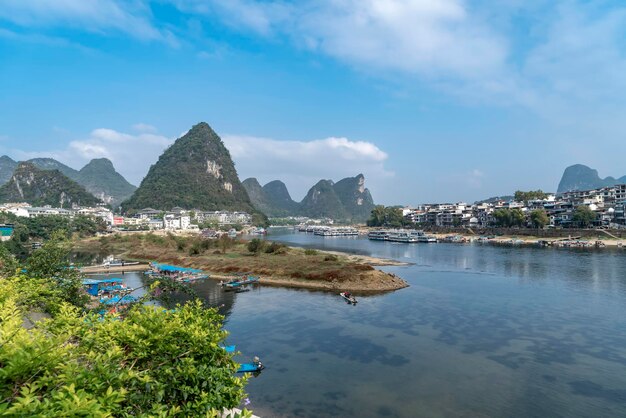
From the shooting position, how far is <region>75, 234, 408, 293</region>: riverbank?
1811 inches

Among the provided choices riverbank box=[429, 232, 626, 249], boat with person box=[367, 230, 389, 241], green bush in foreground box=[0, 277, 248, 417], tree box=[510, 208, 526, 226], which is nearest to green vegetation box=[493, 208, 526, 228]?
tree box=[510, 208, 526, 226]

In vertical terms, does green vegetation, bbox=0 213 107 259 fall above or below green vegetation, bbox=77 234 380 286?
above

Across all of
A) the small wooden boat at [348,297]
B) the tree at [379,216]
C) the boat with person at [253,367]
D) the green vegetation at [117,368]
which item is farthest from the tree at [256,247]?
the tree at [379,216]

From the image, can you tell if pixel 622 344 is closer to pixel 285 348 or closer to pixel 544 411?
pixel 544 411

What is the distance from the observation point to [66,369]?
6.26 metres

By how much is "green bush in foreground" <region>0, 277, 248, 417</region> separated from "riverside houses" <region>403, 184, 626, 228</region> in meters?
124

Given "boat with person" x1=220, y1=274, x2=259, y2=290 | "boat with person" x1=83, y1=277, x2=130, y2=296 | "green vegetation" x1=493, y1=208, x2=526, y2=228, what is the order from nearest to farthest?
"boat with person" x1=83, y1=277, x2=130, y2=296
"boat with person" x1=220, y1=274, x2=259, y2=290
"green vegetation" x1=493, y1=208, x2=526, y2=228

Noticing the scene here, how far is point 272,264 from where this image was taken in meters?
54.9

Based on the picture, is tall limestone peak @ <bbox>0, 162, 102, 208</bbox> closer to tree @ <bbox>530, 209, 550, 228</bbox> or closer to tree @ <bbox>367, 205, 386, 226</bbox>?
tree @ <bbox>367, 205, 386, 226</bbox>

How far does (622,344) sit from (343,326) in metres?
19.0

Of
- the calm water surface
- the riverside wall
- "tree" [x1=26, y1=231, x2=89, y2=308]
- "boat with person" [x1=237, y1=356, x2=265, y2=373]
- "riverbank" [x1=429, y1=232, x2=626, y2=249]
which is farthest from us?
the riverside wall

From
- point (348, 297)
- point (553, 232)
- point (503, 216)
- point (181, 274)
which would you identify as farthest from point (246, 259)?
point (503, 216)

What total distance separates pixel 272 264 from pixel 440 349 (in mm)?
32999

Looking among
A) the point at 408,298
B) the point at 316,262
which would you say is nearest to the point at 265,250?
the point at 316,262
